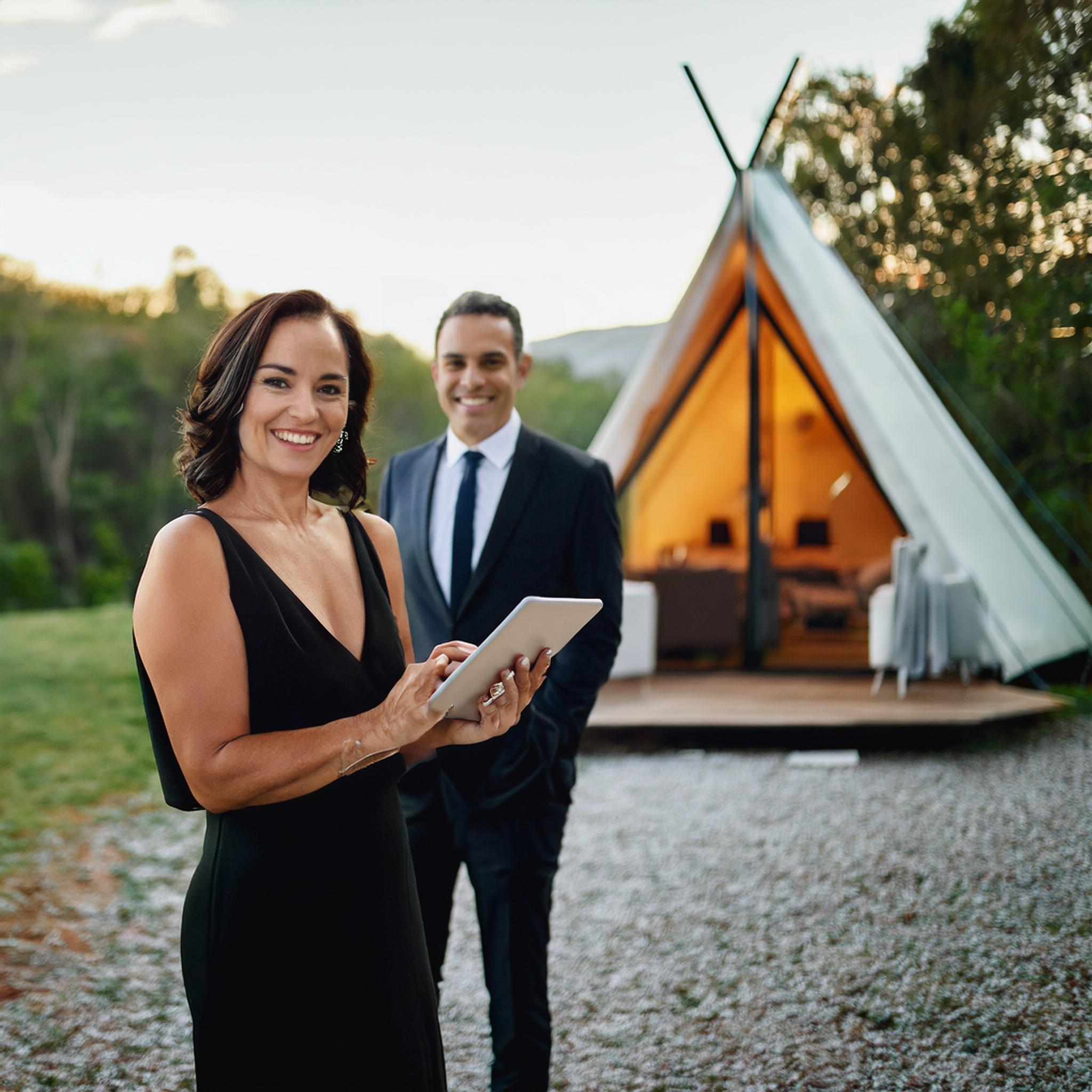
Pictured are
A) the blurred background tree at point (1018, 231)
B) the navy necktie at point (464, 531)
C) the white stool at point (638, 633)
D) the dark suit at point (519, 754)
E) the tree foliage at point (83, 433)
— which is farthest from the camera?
the tree foliage at point (83, 433)

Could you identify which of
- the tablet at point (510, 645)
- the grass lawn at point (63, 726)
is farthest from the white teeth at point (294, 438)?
the grass lawn at point (63, 726)

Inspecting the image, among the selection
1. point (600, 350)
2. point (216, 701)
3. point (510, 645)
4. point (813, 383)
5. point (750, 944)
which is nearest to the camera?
point (216, 701)

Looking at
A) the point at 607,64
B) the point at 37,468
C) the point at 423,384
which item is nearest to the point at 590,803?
the point at 607,64

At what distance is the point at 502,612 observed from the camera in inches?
84.9

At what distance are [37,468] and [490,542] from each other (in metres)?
16.7

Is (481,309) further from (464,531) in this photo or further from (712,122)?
(712,122)

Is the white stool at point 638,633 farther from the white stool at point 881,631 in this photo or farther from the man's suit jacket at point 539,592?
the man's suit jacket at point 539,592

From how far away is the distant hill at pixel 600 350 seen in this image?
22.8m

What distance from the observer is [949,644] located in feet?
19.1

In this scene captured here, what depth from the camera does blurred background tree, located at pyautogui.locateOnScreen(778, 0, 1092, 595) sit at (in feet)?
9.21

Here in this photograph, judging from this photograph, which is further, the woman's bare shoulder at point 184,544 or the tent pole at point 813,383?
the tent pole at point 813,383

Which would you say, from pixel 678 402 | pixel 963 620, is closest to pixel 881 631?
pixel 963 620

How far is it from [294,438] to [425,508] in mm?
1011

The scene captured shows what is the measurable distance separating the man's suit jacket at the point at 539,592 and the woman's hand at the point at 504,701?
690 millimetres
